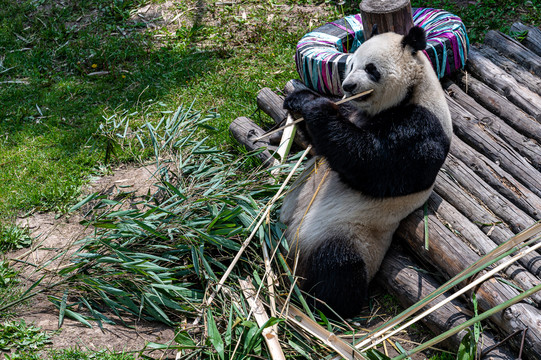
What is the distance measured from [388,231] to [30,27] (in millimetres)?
6480

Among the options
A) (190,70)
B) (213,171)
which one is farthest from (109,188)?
(190,70)

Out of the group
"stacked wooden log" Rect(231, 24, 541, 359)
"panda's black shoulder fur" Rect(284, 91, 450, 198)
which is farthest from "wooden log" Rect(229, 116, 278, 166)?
"panda's black shoulder fur" Rect(284, 91, 450, 198)

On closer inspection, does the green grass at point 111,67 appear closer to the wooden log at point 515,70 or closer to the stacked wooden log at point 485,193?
the wooden log at point 515,70

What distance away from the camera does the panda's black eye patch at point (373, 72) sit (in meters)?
3.56

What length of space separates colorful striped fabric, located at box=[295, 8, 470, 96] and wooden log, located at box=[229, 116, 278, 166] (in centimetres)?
71

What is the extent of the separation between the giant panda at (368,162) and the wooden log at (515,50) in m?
2.21

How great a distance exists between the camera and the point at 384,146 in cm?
→ 344

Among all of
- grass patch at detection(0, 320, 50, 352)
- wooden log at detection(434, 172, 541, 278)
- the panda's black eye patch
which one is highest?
the panda's black eye patch

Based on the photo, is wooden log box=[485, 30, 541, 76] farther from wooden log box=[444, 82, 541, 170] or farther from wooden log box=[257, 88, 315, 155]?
wooden log box=[257, 88, 315, 155]

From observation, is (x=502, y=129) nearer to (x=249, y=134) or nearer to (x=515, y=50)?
(x=515, y=50)

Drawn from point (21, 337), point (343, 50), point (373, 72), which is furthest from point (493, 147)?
point (21, 337)

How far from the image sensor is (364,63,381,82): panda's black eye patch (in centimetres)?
356

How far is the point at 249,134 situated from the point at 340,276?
201cm

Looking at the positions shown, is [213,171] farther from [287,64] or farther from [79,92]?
[79,92]
